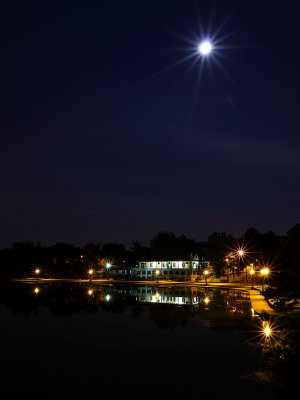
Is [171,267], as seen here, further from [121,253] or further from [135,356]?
[135,356]

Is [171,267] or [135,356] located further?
[171,267]

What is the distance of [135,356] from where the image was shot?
17.9 m

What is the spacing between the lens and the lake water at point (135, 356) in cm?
1328

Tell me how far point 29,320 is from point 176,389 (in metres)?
20.0

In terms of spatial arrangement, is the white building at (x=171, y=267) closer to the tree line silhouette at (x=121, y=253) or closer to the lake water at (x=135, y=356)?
the tree line silhouette at (x=121, y=253)

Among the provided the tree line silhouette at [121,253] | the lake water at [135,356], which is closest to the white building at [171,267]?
the tree line silhouette at [121,253]

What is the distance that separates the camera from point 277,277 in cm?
2533

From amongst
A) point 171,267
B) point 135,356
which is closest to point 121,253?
point 171,267

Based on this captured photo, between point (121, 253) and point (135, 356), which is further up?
point (121, 253)

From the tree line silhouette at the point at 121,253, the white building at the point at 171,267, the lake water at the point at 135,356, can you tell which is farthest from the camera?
the white building at the point at 171,267

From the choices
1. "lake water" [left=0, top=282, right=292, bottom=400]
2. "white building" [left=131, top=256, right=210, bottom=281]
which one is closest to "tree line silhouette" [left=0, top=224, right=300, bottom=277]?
"white building" [left=131, top=256, right=210, bottom=281]

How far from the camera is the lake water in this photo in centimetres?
1328

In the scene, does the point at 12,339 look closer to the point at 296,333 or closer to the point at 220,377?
the point at 220,377

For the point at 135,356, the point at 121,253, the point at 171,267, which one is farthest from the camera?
the point at 121,253
